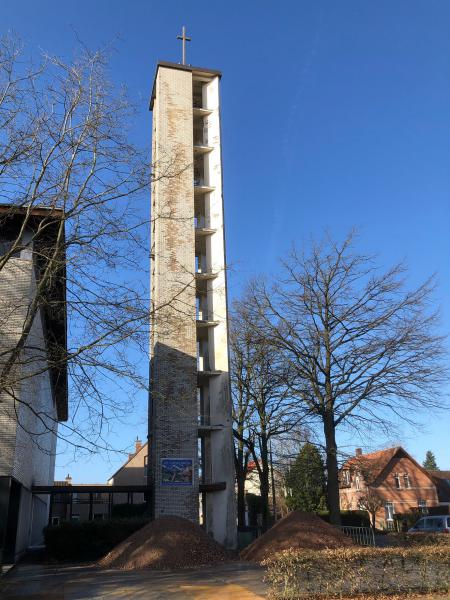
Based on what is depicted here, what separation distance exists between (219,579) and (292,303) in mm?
13571

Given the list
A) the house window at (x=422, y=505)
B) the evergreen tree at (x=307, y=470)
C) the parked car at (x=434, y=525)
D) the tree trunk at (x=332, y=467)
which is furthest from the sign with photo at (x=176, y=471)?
A: the house window at (x=422, y=505)

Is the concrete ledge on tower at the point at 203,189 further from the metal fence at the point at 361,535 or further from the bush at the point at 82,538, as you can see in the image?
the metal fence at the point at 361,535

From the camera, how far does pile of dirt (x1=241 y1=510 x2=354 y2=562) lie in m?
16.1

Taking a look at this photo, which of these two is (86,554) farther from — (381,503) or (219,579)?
(381,503)

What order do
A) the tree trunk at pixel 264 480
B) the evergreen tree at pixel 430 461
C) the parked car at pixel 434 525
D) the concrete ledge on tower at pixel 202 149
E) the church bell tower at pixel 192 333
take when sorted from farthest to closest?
the evergreen tree at pixel 430 461 → the concrete ledge on tower at pixel 202 149 → the tree trunk at pixel 264 480 → the church bell tower at pixel 192 333 → the parked car at pixel 434 525

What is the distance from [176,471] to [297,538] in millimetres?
10253

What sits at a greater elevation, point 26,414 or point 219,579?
point 26,414

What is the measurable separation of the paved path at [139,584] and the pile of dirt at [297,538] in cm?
106

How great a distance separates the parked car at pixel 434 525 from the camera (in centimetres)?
2534

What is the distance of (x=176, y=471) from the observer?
84.4ft

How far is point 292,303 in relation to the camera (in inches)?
969

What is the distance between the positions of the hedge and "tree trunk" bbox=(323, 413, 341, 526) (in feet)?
39.3

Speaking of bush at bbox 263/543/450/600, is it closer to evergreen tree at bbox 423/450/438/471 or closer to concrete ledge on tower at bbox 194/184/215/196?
concrete ledge on tower at bbox 194/184/215/196

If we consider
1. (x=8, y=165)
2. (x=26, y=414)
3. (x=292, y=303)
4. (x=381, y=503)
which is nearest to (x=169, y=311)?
(x=8, y=165)
